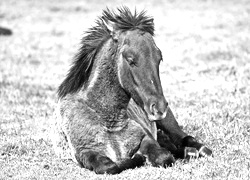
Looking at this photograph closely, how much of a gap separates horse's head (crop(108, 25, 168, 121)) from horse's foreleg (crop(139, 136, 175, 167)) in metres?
0.58

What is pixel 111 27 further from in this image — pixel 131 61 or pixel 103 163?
pixel 103 163

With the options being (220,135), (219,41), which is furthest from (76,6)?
(220,135)

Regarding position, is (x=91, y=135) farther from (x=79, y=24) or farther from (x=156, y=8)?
(x=156, y=8)

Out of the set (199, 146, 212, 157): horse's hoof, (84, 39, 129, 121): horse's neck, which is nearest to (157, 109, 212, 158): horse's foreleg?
(199, 146, 212, 157): horse's hoof

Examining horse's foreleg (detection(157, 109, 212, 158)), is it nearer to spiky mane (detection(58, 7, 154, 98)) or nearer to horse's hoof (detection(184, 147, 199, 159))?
horse's hoof (detection(184, 147, 199, 159))

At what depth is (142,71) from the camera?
581cm

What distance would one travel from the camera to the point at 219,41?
17.6 meters

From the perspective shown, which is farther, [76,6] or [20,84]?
[76,6]

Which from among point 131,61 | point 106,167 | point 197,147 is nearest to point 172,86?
point 197,147

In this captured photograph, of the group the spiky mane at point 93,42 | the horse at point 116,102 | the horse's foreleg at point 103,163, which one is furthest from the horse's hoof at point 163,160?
the spiky mane at point 93,42

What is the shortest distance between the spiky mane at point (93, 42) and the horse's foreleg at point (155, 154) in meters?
1.10

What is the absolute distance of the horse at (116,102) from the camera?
19.3ft

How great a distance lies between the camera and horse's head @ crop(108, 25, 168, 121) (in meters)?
5.68

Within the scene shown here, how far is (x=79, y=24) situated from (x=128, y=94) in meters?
18.1
